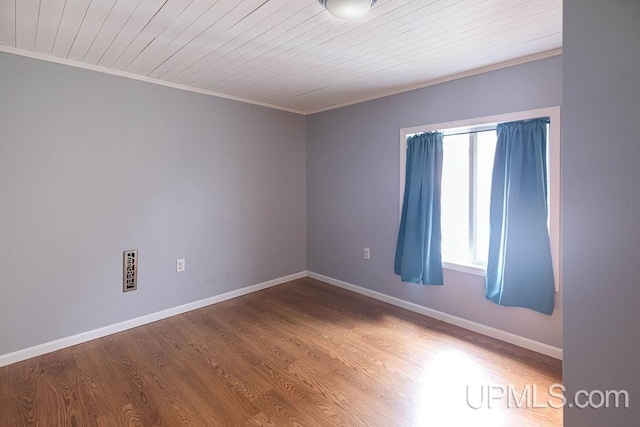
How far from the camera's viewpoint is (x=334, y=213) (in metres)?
3.95

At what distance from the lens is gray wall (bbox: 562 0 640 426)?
90 cm

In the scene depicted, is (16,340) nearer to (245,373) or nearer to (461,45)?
(245,373)

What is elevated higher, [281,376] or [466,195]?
[466,195]

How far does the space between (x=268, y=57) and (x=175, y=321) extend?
2.50m

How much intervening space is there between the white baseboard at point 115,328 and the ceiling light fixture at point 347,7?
292 centimetres

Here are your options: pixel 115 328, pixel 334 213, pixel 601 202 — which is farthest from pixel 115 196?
pixel 601 202

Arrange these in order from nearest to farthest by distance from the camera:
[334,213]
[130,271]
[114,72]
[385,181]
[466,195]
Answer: [114,72] < [130,271] < [466,195] < [385,181] < [334,213]

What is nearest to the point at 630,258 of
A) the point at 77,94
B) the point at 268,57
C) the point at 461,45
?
the point at 461,45

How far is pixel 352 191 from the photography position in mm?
3721

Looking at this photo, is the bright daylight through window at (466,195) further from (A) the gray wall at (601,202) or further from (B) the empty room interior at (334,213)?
(A) the gray wall at (601,202)

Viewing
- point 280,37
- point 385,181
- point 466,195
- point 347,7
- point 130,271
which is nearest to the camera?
point 347,7

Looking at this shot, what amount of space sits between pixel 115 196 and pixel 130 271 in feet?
2.24

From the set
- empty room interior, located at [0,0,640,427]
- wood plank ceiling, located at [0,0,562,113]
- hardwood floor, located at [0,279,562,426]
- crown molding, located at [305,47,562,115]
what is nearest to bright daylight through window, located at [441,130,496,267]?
empty room interior, located at [0,0,640,427]

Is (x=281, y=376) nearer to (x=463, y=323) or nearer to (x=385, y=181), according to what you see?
(x=463, y=323)
